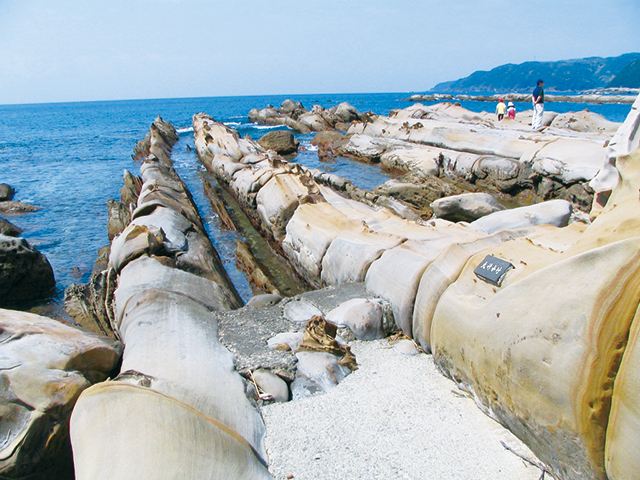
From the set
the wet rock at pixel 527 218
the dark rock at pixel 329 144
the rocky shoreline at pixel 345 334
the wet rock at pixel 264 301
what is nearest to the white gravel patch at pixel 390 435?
the rocky shoreline at pixel 345 334

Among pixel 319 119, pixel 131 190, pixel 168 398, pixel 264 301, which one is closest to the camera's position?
pixel 168 398

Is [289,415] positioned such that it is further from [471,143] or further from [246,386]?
[471,143]

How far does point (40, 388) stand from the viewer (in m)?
3.24

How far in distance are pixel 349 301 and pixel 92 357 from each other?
2893mm

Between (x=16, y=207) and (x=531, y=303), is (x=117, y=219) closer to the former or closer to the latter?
(x=16, y=207)

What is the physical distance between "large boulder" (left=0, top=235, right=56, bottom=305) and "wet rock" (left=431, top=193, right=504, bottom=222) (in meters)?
8.46

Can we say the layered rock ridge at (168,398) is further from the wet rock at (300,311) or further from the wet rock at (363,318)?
the wet rock at (363,318)

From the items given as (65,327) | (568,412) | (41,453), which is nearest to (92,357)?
(65,327)

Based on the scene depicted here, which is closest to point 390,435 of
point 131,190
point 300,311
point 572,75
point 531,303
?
point 531,303

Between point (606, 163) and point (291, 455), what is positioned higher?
point (606, 163)

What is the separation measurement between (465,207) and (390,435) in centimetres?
677

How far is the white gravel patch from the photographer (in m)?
2.89

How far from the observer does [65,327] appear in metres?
4.09

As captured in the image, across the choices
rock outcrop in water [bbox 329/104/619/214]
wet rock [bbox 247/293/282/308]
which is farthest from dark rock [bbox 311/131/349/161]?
wet rock [bbox 247/293/282/308]
